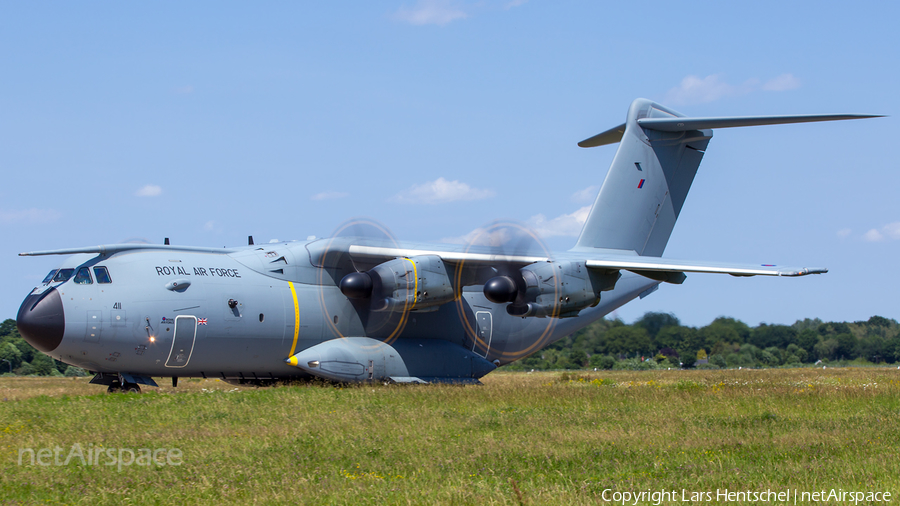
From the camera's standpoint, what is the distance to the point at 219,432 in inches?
377

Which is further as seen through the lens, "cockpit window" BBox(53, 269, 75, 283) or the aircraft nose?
"cockpit window" BBox(53, 269, 75, 283)

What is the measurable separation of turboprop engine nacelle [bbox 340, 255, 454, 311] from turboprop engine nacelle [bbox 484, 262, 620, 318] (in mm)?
971

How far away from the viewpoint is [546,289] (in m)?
15.6

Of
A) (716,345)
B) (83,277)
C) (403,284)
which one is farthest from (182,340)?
(716,345)

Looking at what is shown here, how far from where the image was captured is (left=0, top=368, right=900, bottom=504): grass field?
6738 millimetres

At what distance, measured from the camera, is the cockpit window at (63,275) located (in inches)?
535

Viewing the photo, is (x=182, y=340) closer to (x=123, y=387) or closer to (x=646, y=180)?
(x=123, y=387)

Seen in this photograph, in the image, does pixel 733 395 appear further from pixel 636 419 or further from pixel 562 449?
pixel 562 449

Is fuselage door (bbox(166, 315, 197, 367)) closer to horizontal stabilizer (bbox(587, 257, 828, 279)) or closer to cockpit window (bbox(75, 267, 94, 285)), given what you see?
cockpit window (bbox(75, 267, 94, 285))

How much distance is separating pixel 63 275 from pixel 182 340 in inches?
89.0

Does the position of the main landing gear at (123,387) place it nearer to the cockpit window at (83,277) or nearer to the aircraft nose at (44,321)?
the aircraft nose at (44,321)

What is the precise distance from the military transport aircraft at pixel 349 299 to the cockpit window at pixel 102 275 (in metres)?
0.02

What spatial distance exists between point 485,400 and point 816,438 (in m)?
5.50

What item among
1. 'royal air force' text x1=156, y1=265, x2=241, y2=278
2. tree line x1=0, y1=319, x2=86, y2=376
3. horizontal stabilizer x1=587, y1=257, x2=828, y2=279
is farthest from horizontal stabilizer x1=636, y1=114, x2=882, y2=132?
tree line x1=0, y1=319, x2=86, y2=376
